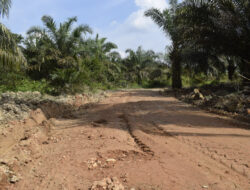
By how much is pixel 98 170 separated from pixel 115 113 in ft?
14.7

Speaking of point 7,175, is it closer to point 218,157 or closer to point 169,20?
point 218,157

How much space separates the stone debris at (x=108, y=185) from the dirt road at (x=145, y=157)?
132mm

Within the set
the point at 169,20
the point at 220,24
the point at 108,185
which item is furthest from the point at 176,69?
the point at 108,185

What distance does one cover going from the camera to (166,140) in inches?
185

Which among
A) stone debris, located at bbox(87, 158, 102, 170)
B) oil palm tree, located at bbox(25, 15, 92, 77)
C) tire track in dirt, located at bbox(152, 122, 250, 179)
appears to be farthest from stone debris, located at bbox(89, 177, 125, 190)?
oil palm tree, located at bbox(25, 15, 92, 77)

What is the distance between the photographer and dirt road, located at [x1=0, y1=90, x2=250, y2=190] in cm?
301

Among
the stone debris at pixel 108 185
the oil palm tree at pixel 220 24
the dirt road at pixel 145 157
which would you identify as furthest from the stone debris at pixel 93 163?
the oil palm tree at pixel 220 24

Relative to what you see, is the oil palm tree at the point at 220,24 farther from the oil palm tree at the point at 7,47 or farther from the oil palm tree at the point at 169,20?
the oil palm tree at the point at 7,47

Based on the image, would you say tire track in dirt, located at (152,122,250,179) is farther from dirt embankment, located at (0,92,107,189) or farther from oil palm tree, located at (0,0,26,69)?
oil palm tree, located at (0,0,26,69)

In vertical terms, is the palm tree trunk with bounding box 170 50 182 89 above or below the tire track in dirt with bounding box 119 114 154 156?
above

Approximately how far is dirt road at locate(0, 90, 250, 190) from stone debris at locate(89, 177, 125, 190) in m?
0.13

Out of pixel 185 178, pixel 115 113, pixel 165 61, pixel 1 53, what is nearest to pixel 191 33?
pixel 115 113

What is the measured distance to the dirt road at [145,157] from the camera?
3.01m

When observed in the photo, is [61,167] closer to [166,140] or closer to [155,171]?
[155,171]
